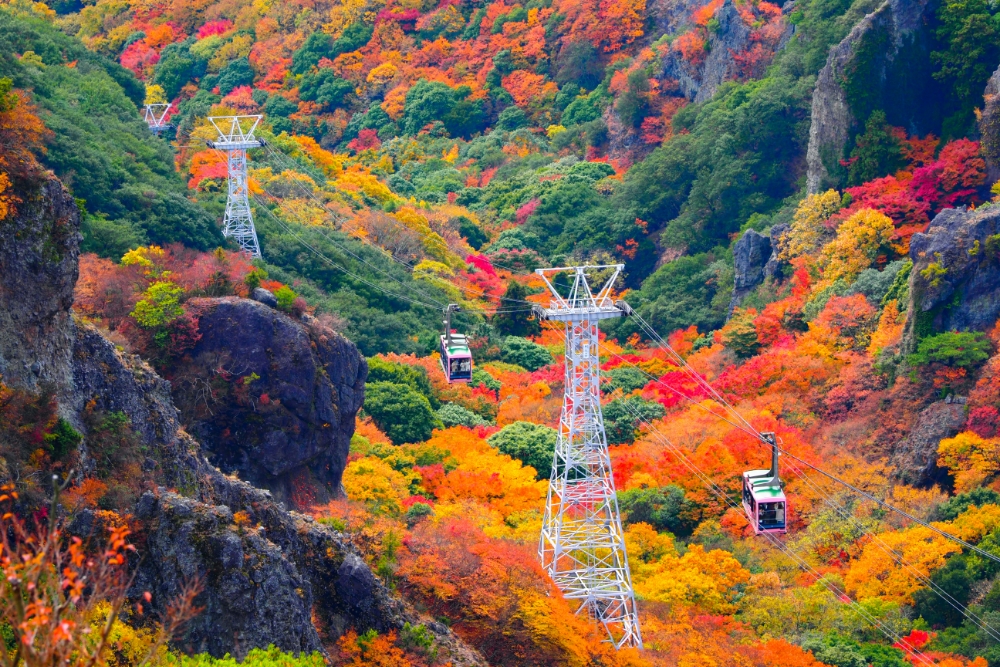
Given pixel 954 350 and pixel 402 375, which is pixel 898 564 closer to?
pixel 954 350

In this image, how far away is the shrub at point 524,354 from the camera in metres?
75.2

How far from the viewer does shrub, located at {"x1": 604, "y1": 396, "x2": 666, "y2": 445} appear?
2574 inches

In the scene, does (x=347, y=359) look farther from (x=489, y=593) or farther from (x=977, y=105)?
(x=977, y=105)

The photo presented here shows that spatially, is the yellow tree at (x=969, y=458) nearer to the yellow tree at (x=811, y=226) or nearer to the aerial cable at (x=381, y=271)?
the yellow tree at (x=811, y=226)

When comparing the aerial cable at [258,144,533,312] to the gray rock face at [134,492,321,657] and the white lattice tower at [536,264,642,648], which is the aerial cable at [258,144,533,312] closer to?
the white lattice tower at [536,264,642,648]

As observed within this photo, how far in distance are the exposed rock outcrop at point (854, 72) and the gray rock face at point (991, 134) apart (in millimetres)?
5752

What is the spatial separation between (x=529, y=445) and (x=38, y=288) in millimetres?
29486

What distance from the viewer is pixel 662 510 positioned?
5669 cm

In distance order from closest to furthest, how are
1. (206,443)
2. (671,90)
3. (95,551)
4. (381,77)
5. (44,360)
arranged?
(95,551)
(44,360)
(206,443)
(671,90)
(381,77)

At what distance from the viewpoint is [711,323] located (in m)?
79.4

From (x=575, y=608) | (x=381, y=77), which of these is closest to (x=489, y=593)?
(x=575, y=608)

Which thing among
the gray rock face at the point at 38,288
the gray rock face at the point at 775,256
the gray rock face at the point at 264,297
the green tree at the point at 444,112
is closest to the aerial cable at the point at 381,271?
the gray rock face at the point at 775,256

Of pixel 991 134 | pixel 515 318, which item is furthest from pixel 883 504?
pixel 515 318

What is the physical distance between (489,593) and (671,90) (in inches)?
2596
